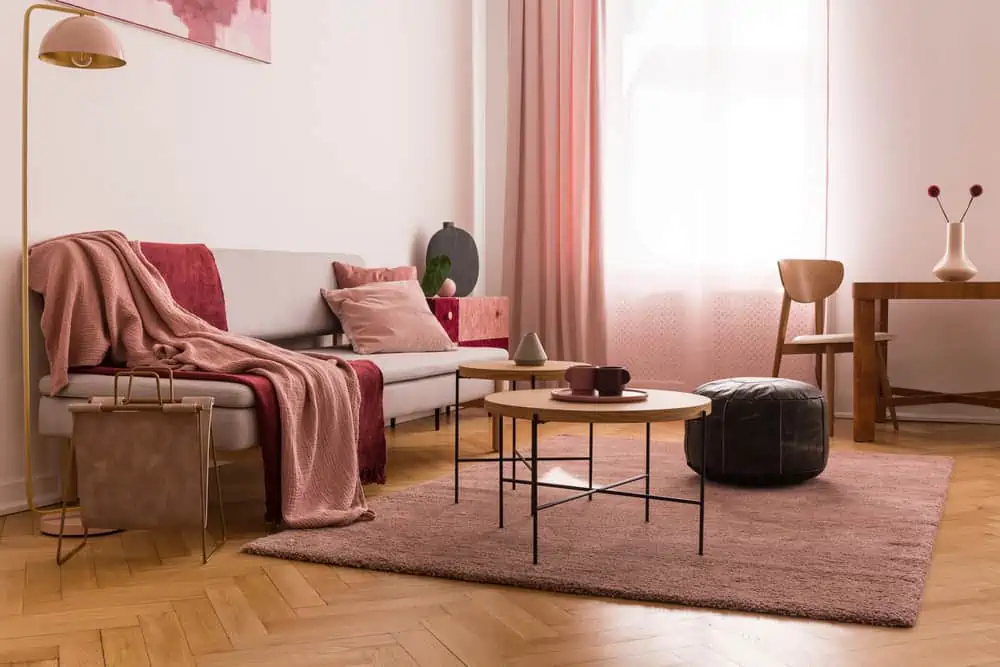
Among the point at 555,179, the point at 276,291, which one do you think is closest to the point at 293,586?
the point at 276,291

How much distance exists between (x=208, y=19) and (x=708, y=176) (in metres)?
2.87

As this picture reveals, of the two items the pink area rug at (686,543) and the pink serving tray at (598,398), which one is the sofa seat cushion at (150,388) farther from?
the pink serving tray at (598,398)

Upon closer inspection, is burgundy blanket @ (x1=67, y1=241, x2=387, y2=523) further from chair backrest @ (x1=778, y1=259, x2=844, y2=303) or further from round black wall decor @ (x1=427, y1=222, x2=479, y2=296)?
chair backrest @ (x1=778, y1=259, x2=844, y2=303)

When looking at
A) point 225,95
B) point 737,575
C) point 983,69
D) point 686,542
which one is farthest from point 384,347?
point 983,69

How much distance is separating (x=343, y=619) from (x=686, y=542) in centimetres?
100

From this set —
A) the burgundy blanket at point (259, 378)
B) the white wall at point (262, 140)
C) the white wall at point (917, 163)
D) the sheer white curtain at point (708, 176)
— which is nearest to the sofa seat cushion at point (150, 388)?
the burgundy blanket at point (259, 378)

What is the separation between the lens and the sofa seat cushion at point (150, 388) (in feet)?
9.75

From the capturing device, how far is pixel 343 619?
2.25m

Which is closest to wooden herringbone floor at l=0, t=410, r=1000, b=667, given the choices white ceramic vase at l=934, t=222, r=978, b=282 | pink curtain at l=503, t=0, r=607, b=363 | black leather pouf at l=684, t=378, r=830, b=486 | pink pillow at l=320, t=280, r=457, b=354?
black leather pouf at l=684, t=378, r=830, b=486

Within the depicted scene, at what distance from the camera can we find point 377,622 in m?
2.23

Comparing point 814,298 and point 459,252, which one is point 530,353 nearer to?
point 459,252

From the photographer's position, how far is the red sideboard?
503 centimetres

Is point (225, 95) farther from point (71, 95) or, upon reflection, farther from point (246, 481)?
point (246, 481)

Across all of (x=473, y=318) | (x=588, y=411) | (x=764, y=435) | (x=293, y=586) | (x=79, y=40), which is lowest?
(x=293, y=586)
